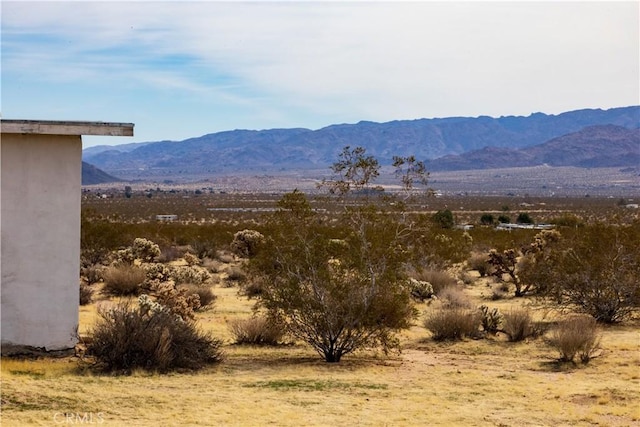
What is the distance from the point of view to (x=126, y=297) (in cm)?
2319

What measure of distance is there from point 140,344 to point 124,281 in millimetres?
10098

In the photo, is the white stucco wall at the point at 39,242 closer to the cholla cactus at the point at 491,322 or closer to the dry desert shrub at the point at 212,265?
the cholla cactus at the point at 491,322

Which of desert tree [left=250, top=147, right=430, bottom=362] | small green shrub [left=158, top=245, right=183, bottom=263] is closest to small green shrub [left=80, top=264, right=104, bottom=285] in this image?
small green shrub [left=158, top=245, right=183, bottom=263]

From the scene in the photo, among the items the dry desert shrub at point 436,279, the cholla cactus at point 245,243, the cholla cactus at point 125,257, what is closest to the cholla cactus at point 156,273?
the cholla cactus at point 125,257

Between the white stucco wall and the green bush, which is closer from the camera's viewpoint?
the green bush

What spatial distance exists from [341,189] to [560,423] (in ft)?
21.5

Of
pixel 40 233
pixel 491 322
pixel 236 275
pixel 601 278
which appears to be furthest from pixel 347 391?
pixel 236 275

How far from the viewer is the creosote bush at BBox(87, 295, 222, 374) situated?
13531 millimetres

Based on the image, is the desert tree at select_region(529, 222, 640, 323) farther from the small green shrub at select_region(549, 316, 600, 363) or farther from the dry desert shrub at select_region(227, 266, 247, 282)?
the dry desert shrub at select_region(227, 266, 247, 282)

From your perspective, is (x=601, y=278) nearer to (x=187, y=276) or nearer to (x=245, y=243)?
(x=187, y=276)

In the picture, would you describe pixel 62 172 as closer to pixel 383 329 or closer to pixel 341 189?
pixel 341 189

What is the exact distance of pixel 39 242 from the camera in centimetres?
1441

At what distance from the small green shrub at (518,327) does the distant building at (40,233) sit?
28.5 feet

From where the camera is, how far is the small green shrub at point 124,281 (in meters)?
23.5
